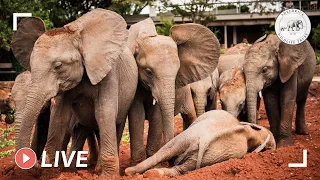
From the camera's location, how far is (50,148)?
6.21 meters

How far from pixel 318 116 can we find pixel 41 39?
8879 mm

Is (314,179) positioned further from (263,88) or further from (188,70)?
(263,88)

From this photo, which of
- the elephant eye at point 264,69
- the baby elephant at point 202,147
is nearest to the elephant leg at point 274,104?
the elephant eye at point 264,69

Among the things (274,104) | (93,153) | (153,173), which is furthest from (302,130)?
(153,173)

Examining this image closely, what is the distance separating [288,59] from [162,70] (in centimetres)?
273

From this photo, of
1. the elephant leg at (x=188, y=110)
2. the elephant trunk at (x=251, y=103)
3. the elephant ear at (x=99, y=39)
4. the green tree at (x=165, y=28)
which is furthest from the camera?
the green tree at (x=165, y=28)

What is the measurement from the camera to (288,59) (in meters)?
8.58

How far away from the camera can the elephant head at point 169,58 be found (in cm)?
653

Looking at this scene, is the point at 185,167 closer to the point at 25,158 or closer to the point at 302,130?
the point at 25,158

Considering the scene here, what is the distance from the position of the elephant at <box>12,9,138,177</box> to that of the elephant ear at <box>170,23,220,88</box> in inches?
44.8

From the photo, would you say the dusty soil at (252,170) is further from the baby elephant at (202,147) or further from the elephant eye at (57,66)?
the elephant eye at (57,66)

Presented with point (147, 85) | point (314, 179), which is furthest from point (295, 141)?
point (314, 179)

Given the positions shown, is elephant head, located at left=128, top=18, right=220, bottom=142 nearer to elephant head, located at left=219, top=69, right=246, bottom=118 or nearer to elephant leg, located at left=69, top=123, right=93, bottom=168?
elephant head, located at left=219, top=69, right=246, bottom=118

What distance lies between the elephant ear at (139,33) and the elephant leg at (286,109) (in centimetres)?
249
